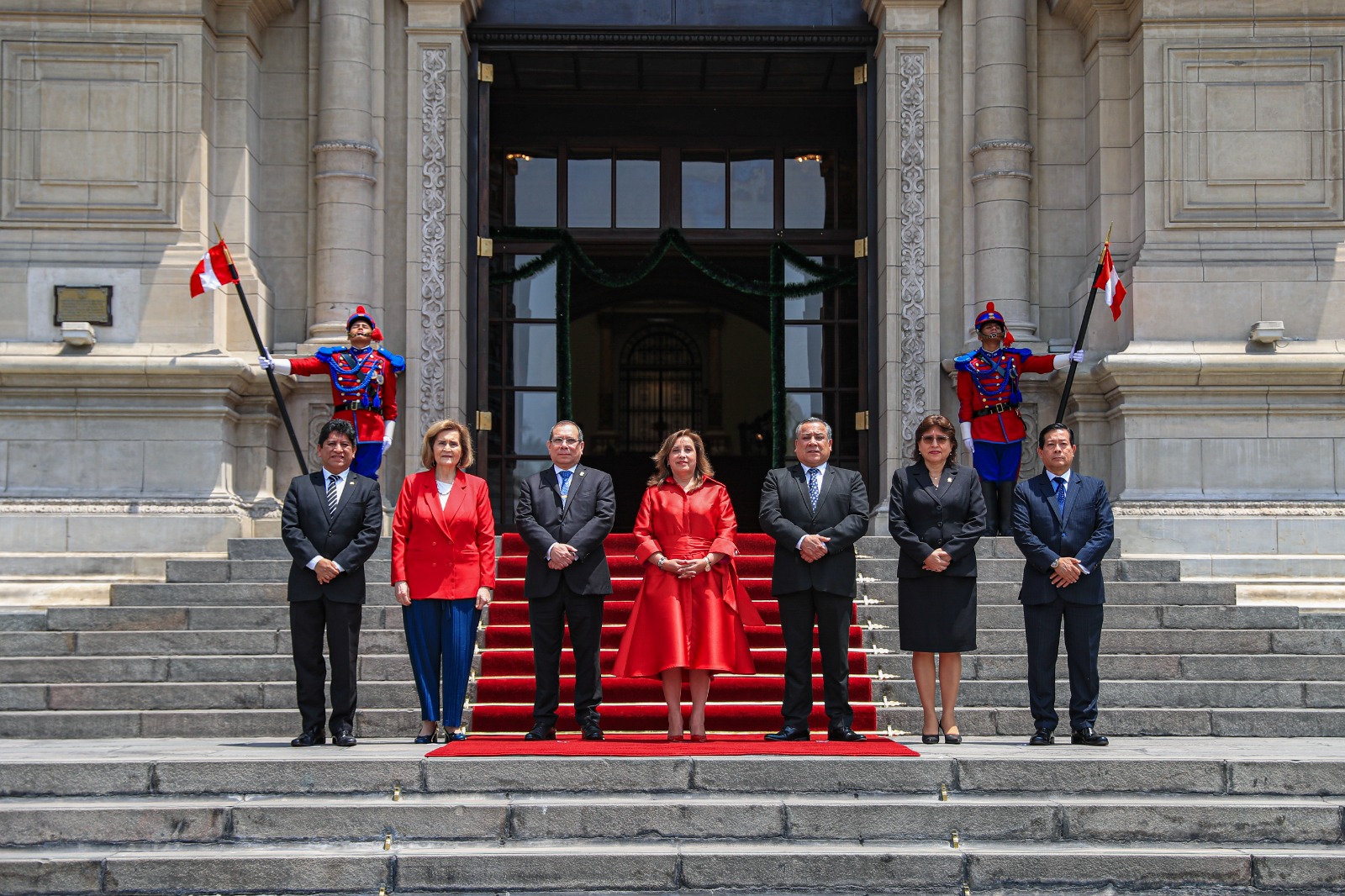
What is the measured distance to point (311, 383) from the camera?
13.5 metres

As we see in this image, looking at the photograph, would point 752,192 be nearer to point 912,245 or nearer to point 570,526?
point 912,245

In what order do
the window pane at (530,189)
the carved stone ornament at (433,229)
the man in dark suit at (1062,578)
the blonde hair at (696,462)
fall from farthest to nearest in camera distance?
1. the window pane at (530,189)
2. the carved stone ornament at (433,229)
3. the blonde hair at (696,462)
4. the man in dark suit at (1062,578)

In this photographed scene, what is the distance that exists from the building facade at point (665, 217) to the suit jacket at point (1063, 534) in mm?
3396

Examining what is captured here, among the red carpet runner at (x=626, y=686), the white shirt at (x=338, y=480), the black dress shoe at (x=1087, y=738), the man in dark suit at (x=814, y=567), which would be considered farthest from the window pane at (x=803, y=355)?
the black dress shoe at (x=1087, y=738)

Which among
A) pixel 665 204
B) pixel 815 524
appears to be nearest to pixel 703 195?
pixel 665 204

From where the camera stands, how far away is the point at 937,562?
28.7 ft

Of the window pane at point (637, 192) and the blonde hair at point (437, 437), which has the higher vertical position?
the window pane at point (637, 192)

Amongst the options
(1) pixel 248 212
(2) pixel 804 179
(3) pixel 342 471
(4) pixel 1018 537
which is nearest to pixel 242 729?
(3) pixel 342 471

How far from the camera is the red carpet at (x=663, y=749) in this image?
758 centimetres

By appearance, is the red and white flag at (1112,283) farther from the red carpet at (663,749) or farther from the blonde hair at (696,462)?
the red carpet at (663,749)

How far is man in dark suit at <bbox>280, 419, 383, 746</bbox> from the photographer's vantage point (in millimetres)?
8820

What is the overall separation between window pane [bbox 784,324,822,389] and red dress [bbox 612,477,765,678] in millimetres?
6240

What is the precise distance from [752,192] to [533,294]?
8.02 feet

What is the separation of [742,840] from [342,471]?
11.4 feet
